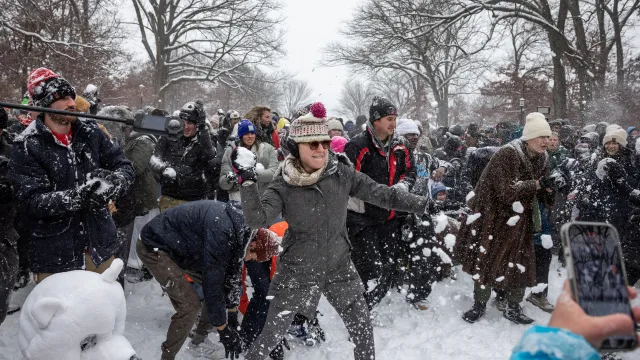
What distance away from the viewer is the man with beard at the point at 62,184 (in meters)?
2.57

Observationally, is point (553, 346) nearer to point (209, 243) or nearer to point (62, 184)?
point (209, 243)

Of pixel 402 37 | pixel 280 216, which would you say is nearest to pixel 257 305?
pixel 280 216

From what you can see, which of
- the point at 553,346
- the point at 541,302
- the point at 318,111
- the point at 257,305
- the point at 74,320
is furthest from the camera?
the point at 541,302

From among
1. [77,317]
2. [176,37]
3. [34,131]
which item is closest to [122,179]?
[34,131]

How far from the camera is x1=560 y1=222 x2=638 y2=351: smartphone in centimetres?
106

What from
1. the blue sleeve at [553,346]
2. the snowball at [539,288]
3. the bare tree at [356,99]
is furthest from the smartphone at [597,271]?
the bare tree at [356,99]

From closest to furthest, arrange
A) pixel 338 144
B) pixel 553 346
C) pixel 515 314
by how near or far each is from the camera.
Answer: pixel 553 346 < pixel 515 314 < pixel 338 144

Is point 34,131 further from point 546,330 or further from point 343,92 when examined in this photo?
point 343,92

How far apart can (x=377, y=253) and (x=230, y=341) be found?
1543 millimetres

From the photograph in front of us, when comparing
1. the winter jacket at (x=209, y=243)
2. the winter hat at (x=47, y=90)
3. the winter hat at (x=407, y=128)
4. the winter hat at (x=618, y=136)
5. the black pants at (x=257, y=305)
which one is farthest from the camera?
the winter hat at (x=407, y=128)

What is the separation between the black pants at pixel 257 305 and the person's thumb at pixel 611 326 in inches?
110

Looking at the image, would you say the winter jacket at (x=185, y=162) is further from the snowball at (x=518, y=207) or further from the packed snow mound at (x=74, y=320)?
the snowball at (x=518, y=207)

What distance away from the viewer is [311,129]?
2746 mm

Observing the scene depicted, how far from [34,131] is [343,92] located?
53430 millimetres
